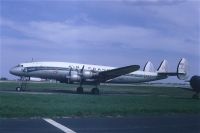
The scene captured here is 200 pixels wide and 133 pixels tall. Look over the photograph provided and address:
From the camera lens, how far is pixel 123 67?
39.7 metres

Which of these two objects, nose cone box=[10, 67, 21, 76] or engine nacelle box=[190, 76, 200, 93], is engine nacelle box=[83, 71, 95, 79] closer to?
nose cone box=[10, 67, 21, 76]

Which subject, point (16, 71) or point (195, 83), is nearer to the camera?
point (195, 83)

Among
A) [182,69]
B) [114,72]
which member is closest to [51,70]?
[114,72]

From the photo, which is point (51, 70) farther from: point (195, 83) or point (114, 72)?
point (195, 83)

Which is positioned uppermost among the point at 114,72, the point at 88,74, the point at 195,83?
the point at 114,72

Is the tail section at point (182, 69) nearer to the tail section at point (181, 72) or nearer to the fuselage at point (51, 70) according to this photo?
the tail section at point (181, 72)

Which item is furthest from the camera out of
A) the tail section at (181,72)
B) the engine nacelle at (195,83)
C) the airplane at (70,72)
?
the tail section at (181,72)

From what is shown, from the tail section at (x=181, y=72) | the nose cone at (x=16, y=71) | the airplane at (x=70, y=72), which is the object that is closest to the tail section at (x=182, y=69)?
the tail section at (x=181, y=72)

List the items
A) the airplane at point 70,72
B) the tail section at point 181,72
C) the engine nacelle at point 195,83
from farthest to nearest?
the tail section at point 181,72
the airplane at point 70,72
the engine nacelle at point 195,83

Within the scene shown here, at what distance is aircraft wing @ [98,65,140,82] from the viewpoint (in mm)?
39938

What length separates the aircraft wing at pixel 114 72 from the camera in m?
39.9

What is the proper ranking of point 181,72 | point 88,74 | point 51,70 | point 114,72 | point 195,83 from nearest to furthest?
1. point 195,83
2. point 51,70
3. point 88,74
4. point 114,72
5. point 181,72

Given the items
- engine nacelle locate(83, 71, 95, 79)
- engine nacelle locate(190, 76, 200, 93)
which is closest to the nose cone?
engine nacelle locate(83, 71, 95, 79)

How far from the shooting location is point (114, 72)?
40719 mm
